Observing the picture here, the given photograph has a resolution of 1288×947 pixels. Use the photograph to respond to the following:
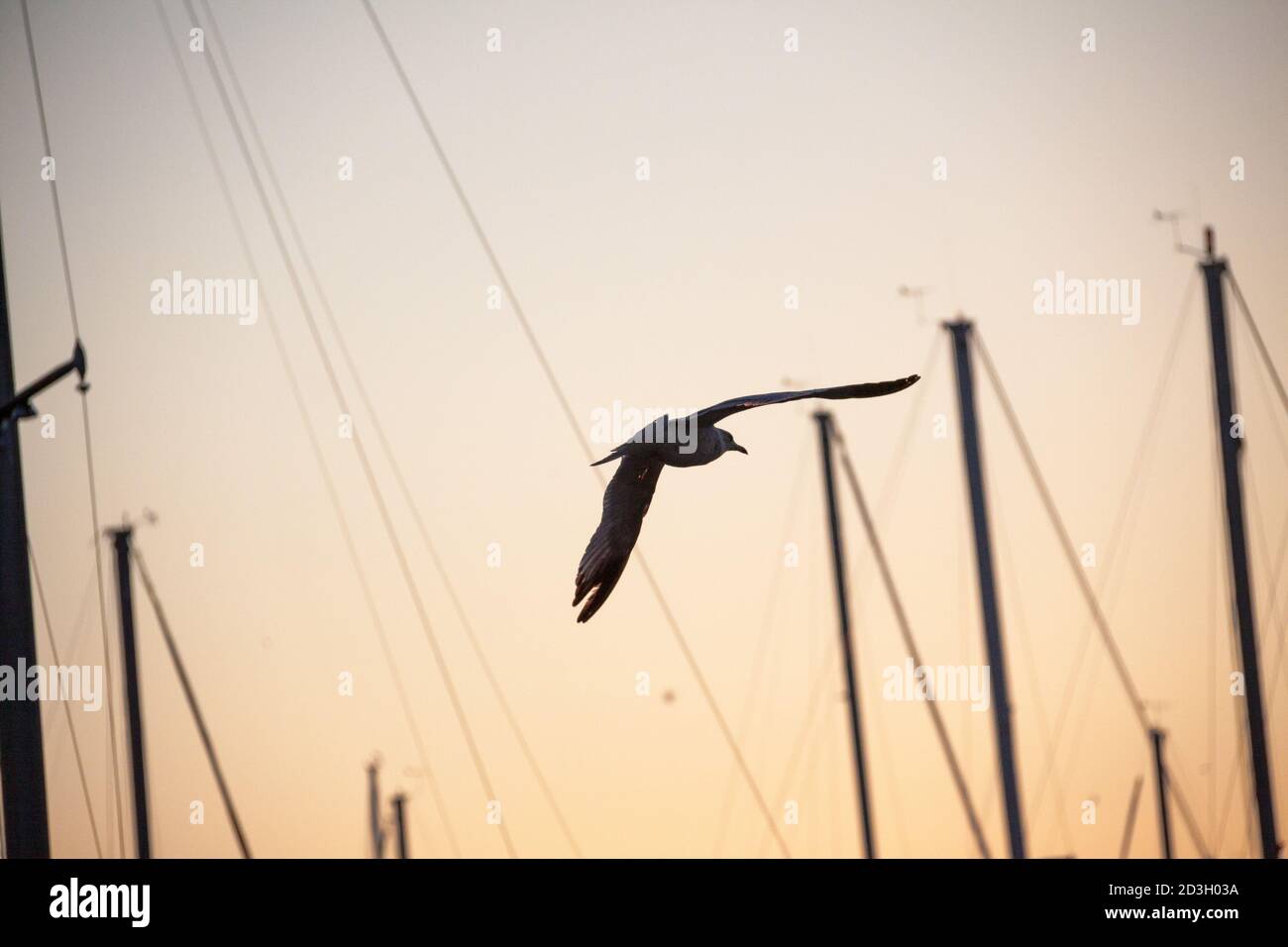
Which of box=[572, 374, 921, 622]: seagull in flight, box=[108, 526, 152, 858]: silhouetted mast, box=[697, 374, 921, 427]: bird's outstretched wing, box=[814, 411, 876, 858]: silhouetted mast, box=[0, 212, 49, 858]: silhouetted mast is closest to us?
box=[697, 374, 921, 427]: bird's outstretched wing

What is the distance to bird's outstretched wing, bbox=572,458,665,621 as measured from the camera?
1357cm

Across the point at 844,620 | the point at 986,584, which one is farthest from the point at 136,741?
the point at 986,584

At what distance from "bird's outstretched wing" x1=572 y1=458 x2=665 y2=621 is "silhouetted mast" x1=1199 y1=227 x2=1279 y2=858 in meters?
7.23

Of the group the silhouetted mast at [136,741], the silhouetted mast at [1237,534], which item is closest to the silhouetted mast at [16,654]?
the silhouetted mast at [136,741]

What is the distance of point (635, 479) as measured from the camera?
551 inches

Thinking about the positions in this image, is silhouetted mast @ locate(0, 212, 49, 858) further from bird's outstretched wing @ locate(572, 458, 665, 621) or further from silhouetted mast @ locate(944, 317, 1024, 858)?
silhouetted mast @ locate(944, 317, 1024, 858)

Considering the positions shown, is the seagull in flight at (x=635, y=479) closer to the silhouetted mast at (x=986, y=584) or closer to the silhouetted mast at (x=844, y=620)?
the silhouetted mast at (x=986, y=584)

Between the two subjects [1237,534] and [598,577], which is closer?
[598,577]

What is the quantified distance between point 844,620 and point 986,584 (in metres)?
1.72

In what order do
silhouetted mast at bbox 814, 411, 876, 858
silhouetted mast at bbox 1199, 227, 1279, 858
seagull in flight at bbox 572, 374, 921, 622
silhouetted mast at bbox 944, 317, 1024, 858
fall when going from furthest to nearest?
1. silhouetted mast at bbox 814, 411, 876, 858
2. silhouetted mast at bbox 944, 317, 1024, 858
3. silhouetted mast at bbox 1199, 227, 1279, 858
4. seagull in flight at bbox 572, 374, 921, 622

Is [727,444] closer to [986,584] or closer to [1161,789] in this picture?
[986,584]

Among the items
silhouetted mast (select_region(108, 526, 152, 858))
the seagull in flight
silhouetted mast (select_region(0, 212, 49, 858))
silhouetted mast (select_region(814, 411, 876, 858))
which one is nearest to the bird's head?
the seagull in flight
